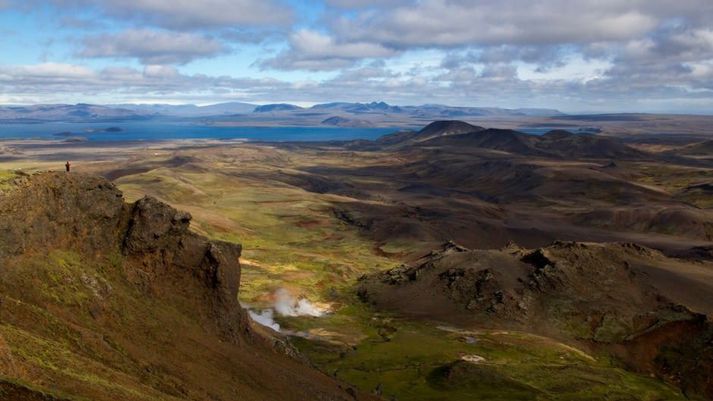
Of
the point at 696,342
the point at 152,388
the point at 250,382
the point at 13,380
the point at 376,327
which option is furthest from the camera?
the point at 376,327

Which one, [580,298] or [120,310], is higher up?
[120,310]

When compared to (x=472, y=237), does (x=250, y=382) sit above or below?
above

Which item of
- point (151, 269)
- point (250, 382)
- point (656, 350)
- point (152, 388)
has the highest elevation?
point (151, 269)

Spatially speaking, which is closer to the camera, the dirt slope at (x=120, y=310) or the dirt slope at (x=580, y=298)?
the dirt slope at (x=120, y=310)

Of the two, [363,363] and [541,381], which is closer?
[541,381]

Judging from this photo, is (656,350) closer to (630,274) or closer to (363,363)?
(630,274)

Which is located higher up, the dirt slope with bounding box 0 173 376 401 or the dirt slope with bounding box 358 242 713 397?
the dirt slope with bounding box 0 173 376 401

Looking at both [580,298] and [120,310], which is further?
[580,298]

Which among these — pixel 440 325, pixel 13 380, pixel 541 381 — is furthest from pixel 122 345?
pixel 440 325

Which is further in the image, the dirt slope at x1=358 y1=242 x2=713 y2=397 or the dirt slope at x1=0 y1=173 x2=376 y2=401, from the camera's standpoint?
the dirt slope at x1=358 y1=242 x2=713 y2=397

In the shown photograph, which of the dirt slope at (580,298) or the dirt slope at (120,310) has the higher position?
the dirt slope at (120,310)

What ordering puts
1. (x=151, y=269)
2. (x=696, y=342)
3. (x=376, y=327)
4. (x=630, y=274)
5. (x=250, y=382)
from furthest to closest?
(x=630, y=274), (x=376, y=327), (x=696, y=342), (x=151, y=269), (x=250, y=382)
